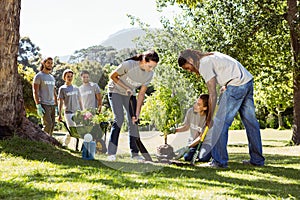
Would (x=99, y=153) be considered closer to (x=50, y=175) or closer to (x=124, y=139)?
(x=124, y=139)

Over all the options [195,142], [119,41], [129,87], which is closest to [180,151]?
[195,142]

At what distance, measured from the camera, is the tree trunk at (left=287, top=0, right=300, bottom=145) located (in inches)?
487

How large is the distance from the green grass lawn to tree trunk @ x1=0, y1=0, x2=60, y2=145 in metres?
0.31

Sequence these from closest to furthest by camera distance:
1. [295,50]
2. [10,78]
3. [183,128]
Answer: [10,78]
[183,128]
[295,50]

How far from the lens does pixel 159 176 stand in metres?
4.29

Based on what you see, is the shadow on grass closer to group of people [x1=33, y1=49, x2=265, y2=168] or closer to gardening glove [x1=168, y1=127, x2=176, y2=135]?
group of people [x1=33, y1=49, x2=265, y2=168]

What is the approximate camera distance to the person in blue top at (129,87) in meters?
5.49

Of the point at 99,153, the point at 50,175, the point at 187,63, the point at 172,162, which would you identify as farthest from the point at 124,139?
the point at 50,175

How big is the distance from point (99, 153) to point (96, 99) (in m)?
1.18

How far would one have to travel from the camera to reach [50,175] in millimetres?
3924

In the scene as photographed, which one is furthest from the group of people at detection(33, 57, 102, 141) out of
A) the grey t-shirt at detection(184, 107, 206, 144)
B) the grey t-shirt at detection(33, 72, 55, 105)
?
the grey t-shirt at detection(184, 107, 206, 144)

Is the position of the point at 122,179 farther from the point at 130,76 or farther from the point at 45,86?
the point at 45,86

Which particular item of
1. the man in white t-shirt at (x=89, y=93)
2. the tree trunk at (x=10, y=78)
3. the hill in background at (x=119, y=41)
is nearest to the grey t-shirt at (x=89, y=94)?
the man in white t-shirt at (x=89, y=93)

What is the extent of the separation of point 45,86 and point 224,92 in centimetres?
336
